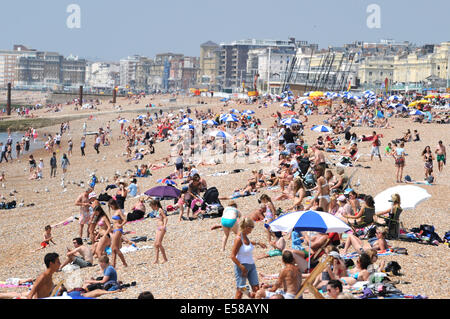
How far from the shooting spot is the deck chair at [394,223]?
35.2 ft

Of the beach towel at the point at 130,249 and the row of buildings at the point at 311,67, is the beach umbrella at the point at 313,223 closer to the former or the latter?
the beach towel at the point at 130,249

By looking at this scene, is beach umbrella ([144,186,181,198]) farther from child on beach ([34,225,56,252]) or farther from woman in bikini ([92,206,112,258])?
woman in bikini ([92,206,112,258])

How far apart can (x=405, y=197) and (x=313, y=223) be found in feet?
11.4

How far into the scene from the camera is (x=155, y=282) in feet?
30.2

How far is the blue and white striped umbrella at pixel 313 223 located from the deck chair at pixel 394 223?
2458 mm

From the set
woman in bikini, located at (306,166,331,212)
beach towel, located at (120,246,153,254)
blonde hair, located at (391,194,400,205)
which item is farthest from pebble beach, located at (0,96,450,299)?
woman in bikini, located at (306,166,331,212)

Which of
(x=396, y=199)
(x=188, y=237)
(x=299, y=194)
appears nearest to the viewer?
(x=396, y=199)

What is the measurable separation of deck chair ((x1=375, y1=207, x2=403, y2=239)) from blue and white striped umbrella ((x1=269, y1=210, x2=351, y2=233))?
8.07 ft

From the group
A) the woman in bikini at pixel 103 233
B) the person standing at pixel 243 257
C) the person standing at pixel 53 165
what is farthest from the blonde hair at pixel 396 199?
the person standing at pixel 53 165

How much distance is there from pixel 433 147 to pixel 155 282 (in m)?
17.8

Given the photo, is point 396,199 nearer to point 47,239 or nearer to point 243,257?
point 243,257

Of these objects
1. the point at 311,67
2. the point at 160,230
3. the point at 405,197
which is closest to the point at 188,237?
the point at 160,230

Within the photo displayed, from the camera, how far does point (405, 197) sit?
37.3 ft

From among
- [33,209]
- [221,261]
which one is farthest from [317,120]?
[221,261]
